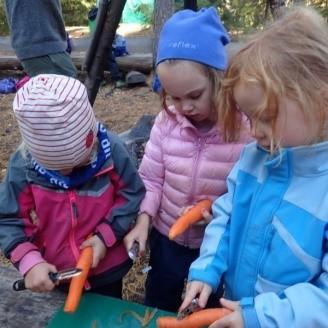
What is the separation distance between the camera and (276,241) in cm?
113

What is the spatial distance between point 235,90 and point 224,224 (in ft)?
1.09

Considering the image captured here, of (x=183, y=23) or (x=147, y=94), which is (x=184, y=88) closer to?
(x=183, y=23)

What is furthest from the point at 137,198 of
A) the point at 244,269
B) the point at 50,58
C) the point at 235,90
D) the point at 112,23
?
the point at 50,58

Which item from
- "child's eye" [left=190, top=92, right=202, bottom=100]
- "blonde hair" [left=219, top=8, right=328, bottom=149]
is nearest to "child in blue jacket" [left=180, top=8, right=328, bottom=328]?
"blonde hair" [left=219, top=8, right=328, bottom=149]

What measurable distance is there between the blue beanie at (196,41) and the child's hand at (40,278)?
0.57m

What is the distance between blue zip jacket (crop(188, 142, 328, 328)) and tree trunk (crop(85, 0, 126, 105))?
1.39 meters

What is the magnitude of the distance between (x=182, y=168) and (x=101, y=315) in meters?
0.43

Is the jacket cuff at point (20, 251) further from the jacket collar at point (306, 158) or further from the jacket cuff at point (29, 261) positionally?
the jacket collar at point (306, 158)

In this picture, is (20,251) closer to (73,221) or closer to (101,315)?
(73,221)

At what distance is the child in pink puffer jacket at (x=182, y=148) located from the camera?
52.4 inches

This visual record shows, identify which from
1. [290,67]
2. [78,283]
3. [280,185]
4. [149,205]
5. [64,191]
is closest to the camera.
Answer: [290,67]

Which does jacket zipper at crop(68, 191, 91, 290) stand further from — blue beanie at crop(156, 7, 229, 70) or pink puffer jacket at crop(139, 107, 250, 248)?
blue beanie at crop(156, 7, 229, 70)

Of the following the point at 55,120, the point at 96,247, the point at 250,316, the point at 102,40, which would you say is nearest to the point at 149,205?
the point at 96,247

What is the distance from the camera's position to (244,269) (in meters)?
1.20
